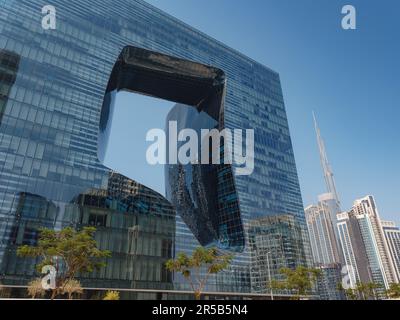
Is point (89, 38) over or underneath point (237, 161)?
over

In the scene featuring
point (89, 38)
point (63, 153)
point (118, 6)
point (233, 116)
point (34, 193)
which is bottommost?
point (34, 193)

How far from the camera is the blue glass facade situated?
60.3 meters

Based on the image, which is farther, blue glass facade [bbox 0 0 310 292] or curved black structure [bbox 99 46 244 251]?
curved black structure [bbox 99 46 244 251]

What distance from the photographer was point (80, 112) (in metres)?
72.0

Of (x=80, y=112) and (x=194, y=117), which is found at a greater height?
(x=194, y=117)

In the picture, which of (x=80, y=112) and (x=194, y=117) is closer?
(x=80, y=112)

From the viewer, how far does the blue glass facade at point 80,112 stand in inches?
2375

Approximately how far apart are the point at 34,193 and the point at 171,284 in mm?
32443

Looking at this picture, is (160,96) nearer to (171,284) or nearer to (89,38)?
(89,38)

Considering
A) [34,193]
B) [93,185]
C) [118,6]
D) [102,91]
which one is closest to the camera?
[34,193]

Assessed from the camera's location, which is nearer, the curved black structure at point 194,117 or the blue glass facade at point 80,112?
the blue glass facade at point 80,112
